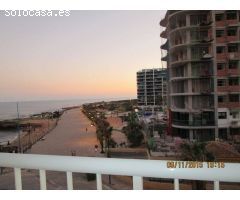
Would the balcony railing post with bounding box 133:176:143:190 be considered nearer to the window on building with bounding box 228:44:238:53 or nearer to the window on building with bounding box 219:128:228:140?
the window on building with bounding box 228:44:238:53

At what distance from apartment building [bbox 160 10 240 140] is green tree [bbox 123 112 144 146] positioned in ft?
3.34

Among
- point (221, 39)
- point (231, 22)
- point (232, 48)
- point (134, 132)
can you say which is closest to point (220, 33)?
point (221, 39)

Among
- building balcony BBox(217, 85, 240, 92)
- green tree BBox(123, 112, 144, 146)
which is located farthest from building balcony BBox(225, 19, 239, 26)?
green tree BBox(123, 112, 144, 146)

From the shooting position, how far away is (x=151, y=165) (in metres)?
0.48

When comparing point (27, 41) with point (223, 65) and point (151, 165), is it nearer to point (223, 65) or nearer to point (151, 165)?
point (223, 65)

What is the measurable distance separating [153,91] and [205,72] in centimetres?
188

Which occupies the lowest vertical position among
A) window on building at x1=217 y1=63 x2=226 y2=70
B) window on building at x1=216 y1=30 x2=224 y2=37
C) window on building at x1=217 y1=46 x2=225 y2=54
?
window on building at x1=217 y1=63 x2=226 y2=70

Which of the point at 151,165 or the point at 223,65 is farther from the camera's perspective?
the point at 223,65

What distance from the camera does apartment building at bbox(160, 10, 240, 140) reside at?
8.80 meters

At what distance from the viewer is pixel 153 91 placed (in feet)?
33.8

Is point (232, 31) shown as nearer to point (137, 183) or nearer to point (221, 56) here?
point (221, 56)

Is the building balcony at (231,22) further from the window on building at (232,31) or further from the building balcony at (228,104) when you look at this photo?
the building balcony at (228,104)
